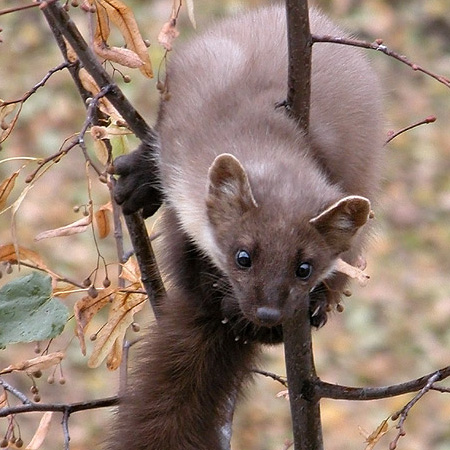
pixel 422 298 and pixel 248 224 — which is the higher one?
pixel 248 224

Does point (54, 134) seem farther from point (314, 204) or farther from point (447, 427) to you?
point (314, 204)

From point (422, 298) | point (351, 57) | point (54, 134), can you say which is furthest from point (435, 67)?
point (351, 57)

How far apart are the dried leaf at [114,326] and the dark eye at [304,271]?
478 millimetres

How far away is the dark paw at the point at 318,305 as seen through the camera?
3.15m

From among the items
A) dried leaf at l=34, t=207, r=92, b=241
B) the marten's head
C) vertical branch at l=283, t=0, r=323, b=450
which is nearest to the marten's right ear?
the marten's head

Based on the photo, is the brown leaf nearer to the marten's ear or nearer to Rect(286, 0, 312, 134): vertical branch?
the marten's ear

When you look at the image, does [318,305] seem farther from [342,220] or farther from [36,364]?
[36,364]

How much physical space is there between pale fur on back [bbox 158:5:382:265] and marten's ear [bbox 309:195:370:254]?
2.1 inches

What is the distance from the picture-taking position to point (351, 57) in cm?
327

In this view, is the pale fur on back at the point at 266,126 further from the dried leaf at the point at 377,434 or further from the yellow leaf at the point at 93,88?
the dried leaf at the point at 377,434

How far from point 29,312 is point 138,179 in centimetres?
72

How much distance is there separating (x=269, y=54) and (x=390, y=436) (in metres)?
3.81

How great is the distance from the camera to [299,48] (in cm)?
256

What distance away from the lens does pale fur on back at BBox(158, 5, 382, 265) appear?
2.92 meters
